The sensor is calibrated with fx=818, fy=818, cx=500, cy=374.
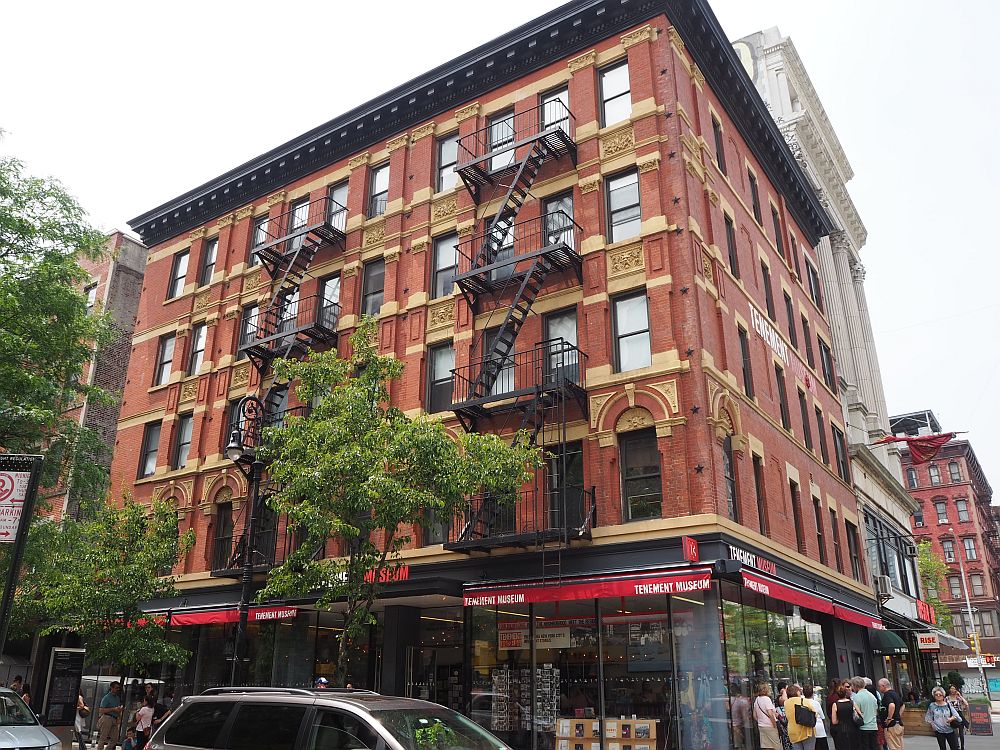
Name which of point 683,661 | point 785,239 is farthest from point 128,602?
point 785,239

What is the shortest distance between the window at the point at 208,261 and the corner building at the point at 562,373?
0.07 metres

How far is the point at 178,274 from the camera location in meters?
31.1

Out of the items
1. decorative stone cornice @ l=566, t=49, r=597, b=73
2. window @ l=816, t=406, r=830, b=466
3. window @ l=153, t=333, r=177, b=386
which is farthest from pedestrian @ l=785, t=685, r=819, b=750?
window @ l=153, t=333, r=177, b=386

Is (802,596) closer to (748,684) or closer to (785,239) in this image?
(748,684)

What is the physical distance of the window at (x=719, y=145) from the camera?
77.8 ft

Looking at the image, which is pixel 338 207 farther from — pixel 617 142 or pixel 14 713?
pixel 14 713

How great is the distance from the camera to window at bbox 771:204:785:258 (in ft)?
93.2

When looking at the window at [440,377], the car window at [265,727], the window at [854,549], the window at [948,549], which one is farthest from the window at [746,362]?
the window at [948,549]

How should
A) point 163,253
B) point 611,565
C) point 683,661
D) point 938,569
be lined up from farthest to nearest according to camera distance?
point 938,569, point 163,253, point 611,565, point 683,661

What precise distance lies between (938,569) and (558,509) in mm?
58556

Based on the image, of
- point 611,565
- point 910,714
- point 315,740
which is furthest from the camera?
point 910,714

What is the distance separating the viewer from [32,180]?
65.0 ft

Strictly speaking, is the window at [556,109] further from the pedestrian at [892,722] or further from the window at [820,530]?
the pedestrian at [892,722]

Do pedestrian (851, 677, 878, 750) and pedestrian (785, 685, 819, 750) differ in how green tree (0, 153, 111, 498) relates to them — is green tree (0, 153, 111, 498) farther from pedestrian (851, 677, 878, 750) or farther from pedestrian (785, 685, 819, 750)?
pedestrian (851, 677, 878, 750)
